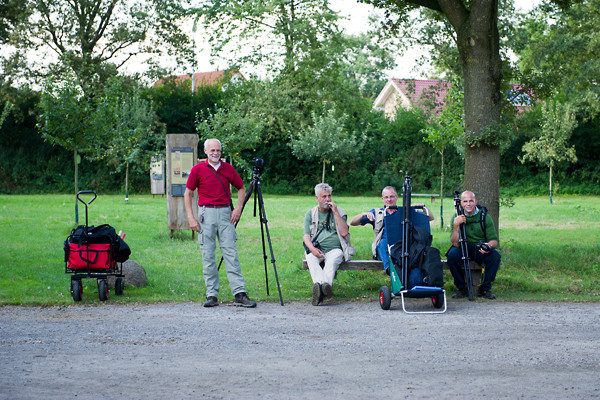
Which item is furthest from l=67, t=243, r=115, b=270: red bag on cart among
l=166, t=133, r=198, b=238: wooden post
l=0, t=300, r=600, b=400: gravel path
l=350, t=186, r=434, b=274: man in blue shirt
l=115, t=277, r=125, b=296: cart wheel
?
l=166, t=133, r=198, b=238: wooden post

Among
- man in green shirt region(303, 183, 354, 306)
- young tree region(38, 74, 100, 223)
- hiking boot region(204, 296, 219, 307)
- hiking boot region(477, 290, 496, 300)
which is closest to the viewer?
hiking boot region(204, 296, 219, 307)

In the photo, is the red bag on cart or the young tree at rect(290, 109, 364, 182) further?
the young tree at rect(290, 109, 364, 182)

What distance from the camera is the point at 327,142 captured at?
36250mm

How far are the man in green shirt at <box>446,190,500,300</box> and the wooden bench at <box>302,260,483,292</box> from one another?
94 mm

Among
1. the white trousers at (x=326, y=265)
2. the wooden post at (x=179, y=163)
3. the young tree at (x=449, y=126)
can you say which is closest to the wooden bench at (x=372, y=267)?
the white trousers at (x=326, y=265)

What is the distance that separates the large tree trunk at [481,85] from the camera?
10.5 meters

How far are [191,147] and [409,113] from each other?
26.4 m

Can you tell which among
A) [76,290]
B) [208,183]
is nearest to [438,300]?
[208,183]

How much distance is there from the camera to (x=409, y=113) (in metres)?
39.1

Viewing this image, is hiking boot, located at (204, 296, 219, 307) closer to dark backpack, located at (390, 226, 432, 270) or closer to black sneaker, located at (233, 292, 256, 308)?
black sneaker, located at (233, 292, 256, 308)

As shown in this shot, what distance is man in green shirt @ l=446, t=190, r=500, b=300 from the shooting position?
8.65 metres

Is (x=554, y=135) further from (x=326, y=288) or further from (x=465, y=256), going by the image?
(x=326, y=288)

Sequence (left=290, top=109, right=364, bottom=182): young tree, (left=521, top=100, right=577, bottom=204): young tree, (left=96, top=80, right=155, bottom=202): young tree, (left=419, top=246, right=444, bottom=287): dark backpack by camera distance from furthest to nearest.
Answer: (left=290, top=109, right=364, bottom=182): young tree → (left=521, top=100, right=577, bottom=204): young tree → (left=96, top=80, right=155, bottom=202): young tree → (left=419, top=246, right=444, bottom=287): dark backpack

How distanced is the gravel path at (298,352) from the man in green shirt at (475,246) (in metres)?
0.64
